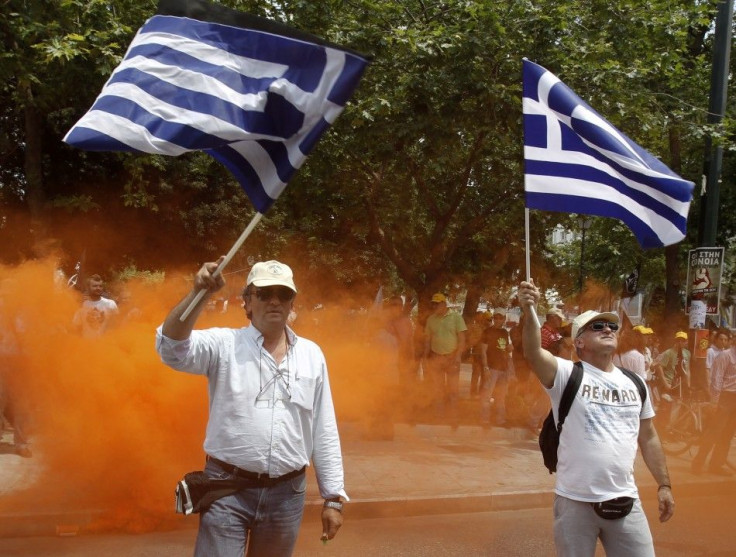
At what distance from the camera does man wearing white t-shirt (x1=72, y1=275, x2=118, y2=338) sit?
28.2 ft

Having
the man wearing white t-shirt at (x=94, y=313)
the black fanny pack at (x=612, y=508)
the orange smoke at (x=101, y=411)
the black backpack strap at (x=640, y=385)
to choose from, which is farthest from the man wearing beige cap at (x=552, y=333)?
the black fanny pack at (x=612, y=508)

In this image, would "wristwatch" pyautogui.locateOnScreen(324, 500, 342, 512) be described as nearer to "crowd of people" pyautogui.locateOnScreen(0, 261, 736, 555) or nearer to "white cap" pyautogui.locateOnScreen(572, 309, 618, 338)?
A: "crowd of people" pyautogui.locateOnScreen(0, 261, 736, 555)

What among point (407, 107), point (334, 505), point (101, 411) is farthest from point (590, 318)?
point (407, 107)

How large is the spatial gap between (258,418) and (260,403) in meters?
0.06

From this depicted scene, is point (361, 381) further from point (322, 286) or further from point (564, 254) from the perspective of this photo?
point (564, 254)

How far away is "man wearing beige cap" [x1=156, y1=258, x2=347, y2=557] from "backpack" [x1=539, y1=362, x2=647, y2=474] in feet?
3.87

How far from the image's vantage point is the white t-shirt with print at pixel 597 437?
362cm

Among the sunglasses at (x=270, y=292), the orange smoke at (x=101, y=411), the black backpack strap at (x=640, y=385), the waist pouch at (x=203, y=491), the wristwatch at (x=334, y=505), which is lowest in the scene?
the orange smoke at (x=101, y=411)

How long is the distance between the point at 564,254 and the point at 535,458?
2486 cm

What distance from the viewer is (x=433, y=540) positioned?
6395 mm

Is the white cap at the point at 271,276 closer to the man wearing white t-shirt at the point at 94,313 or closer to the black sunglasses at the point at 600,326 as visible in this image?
the black sunglasses at the point at 600,326

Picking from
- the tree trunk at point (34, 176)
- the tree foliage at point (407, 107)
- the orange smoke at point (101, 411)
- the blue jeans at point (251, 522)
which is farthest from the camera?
the tree trunk at point (34, 176)

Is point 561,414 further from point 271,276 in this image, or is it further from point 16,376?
point 16,376

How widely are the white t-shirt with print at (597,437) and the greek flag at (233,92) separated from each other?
1.78 meters
